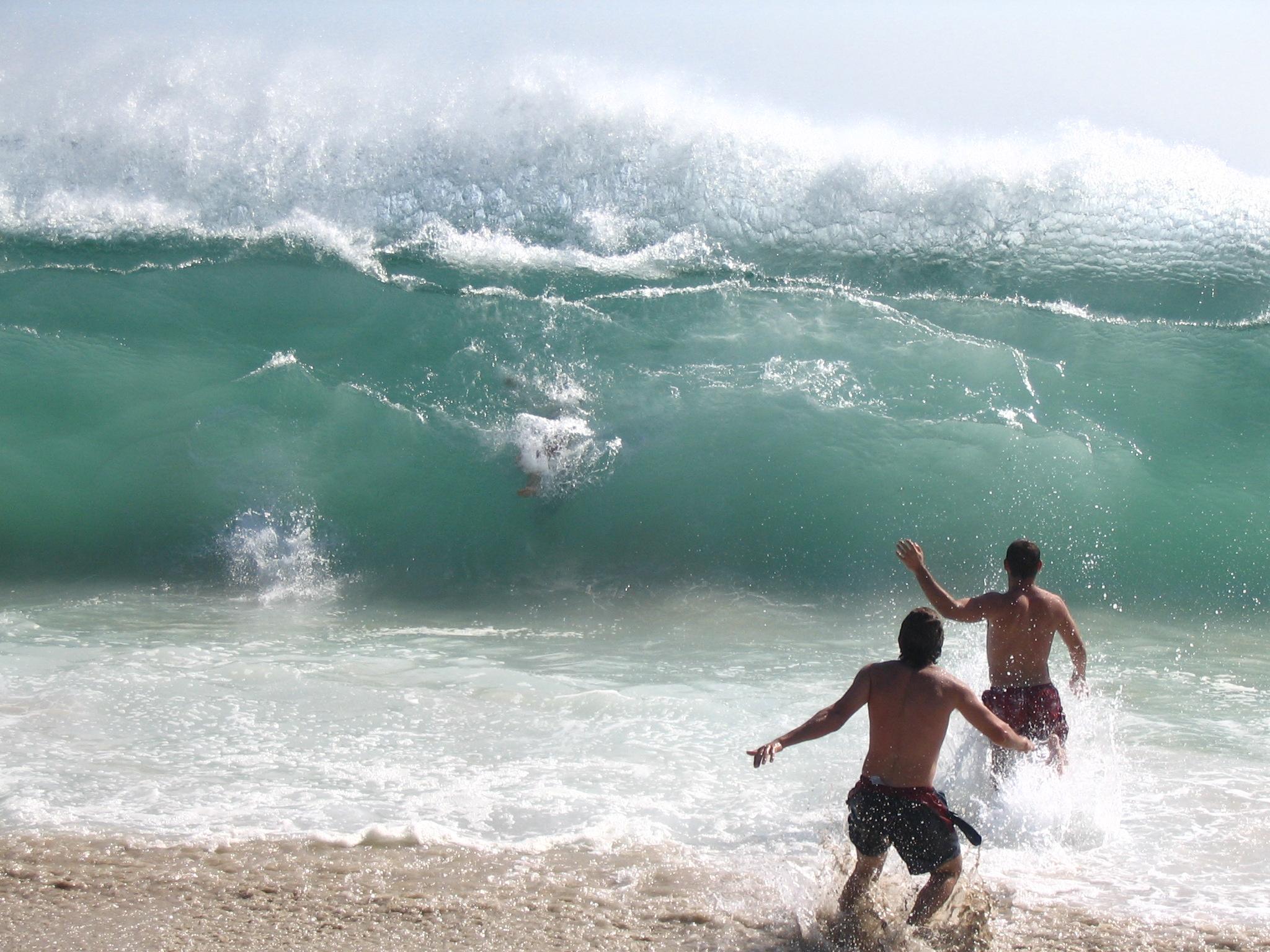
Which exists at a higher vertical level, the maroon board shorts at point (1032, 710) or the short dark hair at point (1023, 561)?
the short dark hair at point (1023, 561)

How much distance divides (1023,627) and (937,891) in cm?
160

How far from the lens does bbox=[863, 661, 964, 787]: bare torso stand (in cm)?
339

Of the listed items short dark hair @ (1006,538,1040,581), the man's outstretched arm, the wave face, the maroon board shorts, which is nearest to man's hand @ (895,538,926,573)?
the man's outstretched arm

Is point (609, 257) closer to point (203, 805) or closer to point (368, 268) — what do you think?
point (368, 268)

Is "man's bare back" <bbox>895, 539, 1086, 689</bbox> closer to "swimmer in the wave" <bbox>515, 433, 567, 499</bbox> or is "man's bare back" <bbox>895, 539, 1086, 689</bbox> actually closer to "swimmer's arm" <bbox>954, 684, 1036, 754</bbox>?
"swimmer's arm" <bbox>954, 684, 1036, 754</bbox>

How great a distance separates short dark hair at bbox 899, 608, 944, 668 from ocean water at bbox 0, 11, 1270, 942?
3.01ft

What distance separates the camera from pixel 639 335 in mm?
10828

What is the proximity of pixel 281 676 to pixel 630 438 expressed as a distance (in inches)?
166

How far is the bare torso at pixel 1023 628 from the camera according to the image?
466 centimetres

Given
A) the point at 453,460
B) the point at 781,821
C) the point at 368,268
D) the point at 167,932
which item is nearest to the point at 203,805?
the point at 167,932

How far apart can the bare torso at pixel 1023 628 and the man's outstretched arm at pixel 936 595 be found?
0.05 m

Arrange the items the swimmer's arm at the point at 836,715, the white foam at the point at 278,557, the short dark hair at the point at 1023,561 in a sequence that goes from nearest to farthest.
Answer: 1. the swimmer's arm at the point at 836,715
2. the short dark hair at the point at 1023,561
3. the white foam at the point at 278,557

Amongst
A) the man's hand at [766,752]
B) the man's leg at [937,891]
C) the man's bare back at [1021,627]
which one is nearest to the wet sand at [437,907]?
the man's leg at [937,891]

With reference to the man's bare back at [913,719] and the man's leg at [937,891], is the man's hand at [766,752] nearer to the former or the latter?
the man's bare back at [913,719]
